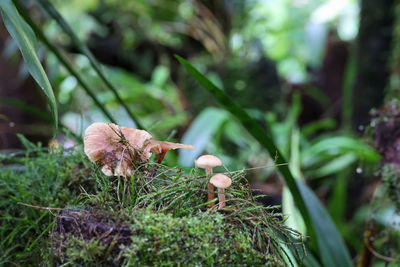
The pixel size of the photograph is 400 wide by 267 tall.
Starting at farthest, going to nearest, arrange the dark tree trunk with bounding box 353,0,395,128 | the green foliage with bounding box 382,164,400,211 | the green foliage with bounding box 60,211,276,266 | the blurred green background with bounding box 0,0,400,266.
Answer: the dark tree trunk with bounding box 353,0,395,128 → the blurred green background with bounding box 0,0,400,266 → the green foliage with bounding box 382,164,400,211 → the green foliage with bounding box 60,211,276,266

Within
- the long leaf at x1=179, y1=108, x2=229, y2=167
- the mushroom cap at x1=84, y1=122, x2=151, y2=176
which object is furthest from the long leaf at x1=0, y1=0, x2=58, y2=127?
the long leaf at x1=179, y1=108, x2=229, y2=167

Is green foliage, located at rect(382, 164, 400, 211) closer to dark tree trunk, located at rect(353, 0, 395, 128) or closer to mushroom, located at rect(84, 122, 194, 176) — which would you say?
mushroom, located at rect(84, 122, 194, 176)

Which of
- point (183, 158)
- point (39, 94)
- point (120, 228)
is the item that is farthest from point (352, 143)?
point (39, 94)

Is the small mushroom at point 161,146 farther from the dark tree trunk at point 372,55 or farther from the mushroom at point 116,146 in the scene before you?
the dark tree trunk at point 372,55

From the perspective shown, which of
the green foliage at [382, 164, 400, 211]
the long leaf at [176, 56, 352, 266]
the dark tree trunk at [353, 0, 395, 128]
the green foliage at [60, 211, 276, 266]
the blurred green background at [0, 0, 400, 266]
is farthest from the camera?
the dark tree trunk at [353, 0, 395, 128]

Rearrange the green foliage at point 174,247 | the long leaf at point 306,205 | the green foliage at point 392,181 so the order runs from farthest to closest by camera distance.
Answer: the green foliage at point 392,181 < the long leaf at point 306,205 < the green foliage at point 174,247

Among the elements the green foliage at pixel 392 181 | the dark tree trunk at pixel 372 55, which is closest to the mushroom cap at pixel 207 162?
the green foliage at pixel 392 181

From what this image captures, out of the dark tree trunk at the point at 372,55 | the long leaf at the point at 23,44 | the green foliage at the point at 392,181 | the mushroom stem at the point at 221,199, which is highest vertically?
the dark tree trunk at the point at 372,55
